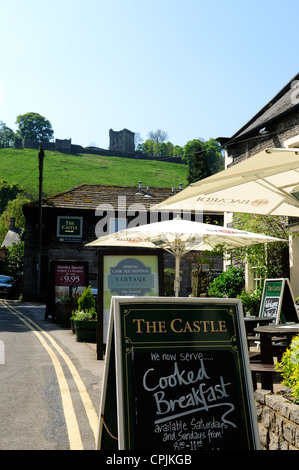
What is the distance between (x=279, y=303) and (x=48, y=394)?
16.7 ft

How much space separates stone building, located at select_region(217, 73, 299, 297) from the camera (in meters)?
13.9

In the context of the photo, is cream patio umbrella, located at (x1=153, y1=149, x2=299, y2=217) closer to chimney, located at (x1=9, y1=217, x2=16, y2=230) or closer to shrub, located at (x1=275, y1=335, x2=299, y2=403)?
shrub, located at (x1=275, y1=335, x2=299, y2=403)

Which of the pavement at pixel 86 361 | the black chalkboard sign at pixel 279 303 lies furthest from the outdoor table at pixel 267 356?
the black chalkboard sign at pixel 279 303

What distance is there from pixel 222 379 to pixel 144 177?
314 feet

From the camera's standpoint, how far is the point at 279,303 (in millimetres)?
10164

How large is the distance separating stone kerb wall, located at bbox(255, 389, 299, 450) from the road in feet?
5.04

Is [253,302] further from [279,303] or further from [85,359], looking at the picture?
[85,359]

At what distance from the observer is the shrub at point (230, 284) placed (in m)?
16.5

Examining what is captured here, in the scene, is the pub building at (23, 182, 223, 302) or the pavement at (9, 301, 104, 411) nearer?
the pavement at (9, 301, 104, 411)

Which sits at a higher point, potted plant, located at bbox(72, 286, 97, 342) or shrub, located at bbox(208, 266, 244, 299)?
shrub, located at bbox(208, 266, 244, 299)

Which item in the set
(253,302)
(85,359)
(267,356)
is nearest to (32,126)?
(253,302)

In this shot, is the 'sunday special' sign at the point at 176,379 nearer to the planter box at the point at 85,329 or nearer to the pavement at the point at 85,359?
the pavement at the point at 85,359

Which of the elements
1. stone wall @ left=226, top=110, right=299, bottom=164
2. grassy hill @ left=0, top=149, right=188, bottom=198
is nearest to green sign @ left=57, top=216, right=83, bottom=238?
stone wall @ left=226, top=110, right=299, bottom=164
